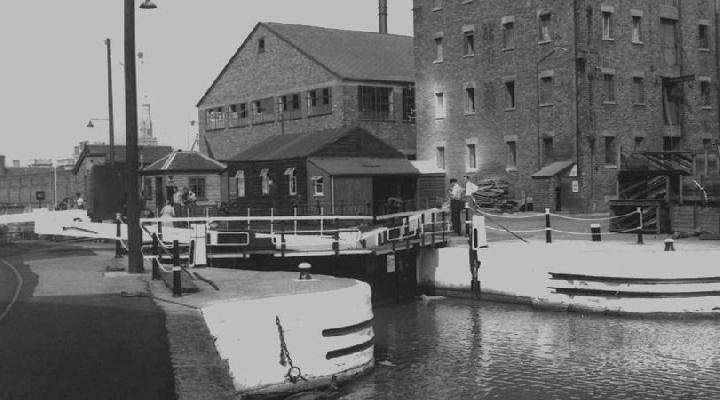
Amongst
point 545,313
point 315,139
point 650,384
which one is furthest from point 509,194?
point 650,384

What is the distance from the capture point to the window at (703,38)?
2032 inches

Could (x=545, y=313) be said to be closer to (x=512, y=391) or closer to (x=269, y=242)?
(x=269, y=242)

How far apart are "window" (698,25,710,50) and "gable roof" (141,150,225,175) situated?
27.6 metres

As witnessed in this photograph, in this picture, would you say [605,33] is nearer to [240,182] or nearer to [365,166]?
[365,166]

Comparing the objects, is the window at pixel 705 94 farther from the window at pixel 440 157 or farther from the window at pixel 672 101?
the window at pixel 440 157

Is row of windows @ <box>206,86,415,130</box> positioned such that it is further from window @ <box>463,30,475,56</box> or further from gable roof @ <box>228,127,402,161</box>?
window @ <box>463,30,475,56</box>

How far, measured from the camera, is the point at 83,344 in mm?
12148

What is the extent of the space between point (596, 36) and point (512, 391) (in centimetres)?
3331

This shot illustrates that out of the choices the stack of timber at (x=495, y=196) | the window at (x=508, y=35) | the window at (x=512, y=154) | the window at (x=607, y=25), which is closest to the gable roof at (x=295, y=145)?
the stack of timber at (x=495, y=196)

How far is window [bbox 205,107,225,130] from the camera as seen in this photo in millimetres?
70562

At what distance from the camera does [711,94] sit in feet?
171

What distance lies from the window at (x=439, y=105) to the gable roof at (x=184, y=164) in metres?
14.1

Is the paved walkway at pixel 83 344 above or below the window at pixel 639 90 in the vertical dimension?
below

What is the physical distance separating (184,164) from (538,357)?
29.2m
